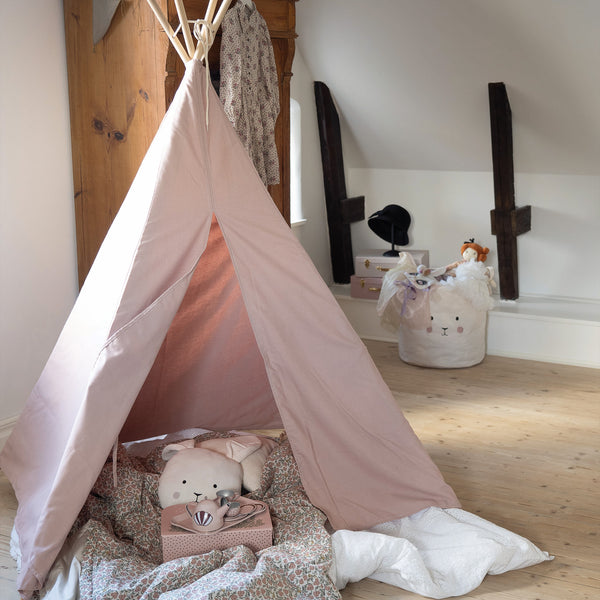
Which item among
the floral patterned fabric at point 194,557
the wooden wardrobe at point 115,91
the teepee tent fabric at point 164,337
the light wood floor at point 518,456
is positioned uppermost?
the wooden wardrobe at point 115,91

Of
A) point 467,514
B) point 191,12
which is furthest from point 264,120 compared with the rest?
Result: point 467,514

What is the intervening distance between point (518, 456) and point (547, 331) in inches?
52.0

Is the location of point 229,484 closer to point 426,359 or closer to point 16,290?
point 16,290

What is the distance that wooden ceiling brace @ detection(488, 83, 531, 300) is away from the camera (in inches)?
159

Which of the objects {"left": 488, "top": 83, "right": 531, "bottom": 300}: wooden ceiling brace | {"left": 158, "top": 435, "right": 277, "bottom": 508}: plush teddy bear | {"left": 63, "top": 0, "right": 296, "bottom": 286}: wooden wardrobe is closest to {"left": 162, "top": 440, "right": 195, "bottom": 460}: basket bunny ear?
{"left": 158, "top": 435, "right": 277, "bottom": 508}: plush teddy bear

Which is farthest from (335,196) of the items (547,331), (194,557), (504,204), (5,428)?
(194,557)

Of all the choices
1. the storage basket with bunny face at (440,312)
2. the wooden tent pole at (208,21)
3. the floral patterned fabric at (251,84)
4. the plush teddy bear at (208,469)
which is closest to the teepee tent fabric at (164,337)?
the wooden tent pole at (208,21)

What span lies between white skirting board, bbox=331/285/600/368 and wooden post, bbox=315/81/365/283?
2.17ft

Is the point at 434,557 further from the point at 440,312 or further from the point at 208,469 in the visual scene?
the point at 440,312

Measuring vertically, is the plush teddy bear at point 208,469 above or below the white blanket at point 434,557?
above

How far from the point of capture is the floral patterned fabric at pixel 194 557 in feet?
6.51

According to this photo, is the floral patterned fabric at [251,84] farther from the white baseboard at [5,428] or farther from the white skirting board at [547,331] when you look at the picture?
the white skirting board at [547,331]

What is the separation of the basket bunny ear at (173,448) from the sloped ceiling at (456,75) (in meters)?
Result: 2.31

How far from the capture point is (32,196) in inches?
118
